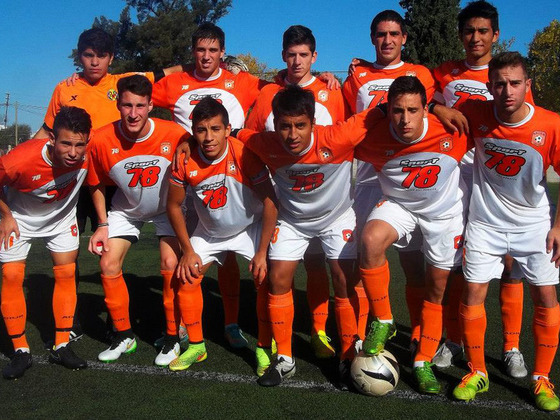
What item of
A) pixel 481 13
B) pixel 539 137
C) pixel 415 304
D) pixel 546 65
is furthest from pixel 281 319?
pixel 546 65

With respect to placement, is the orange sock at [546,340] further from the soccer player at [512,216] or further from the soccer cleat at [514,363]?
the soccer cleat at [514,363]

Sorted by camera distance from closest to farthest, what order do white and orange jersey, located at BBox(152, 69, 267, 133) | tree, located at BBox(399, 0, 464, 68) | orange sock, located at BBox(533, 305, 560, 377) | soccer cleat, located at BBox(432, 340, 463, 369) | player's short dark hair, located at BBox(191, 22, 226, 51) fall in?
1. orange sock, located at BBox(533, 305, 560, 377)
2. soccer cleat, located at BBox(432, 340, 463, 369)
3. player's short dark hair, located at BBox(191, 22, 226, 51)
4. white and orange jersey, located at BBox(152, 69, 267, 133)
5. tree, located at BBox(399, 0, 464, 68)

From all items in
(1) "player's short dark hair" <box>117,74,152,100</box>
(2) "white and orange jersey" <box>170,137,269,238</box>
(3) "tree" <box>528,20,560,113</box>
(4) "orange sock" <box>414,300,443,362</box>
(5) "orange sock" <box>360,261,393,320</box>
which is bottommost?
(4) "orange sock" <box>414,300,443,362</box>

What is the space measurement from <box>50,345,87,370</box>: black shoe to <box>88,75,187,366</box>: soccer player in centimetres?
20

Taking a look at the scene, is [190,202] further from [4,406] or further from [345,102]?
[4,406]

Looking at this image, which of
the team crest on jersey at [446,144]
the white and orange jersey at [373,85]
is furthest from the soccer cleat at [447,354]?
the team crest on jersey at [446,144]

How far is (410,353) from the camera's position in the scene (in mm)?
4602

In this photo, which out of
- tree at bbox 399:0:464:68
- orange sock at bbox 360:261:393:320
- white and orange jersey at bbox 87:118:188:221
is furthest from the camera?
tree at bbox 399:0:464:68

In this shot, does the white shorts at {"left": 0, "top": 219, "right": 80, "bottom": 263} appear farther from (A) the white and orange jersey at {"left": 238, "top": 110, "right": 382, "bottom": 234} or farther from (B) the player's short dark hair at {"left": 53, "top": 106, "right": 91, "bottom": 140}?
(A) the white and orange jersey at {"left": 238, "top": 110, "right": 382, "bottom": 234}

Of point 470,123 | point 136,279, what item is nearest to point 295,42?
point 470,123

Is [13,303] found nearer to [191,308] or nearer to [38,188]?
[38,188]

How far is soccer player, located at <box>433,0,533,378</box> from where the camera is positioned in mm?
4277

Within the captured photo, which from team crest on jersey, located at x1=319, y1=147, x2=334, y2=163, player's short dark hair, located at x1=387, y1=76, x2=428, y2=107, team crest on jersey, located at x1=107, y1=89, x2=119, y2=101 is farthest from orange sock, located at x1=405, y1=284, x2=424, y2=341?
team crest on jersey, located at x1=107, y1=89, x2=119, y2=101

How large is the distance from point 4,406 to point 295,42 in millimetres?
3341
